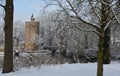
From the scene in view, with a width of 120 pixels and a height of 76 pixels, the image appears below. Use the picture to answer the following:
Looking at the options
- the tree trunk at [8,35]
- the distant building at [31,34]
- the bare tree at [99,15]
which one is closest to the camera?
the bare tree at [99,15]

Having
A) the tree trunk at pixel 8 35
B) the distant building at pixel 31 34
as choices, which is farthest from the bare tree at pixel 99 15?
the distant building at pixel 31 34

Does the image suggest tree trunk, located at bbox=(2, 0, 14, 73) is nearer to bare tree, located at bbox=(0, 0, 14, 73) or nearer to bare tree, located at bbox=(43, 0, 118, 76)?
bare tree, located at bbox=(0, 0, 14, 73)

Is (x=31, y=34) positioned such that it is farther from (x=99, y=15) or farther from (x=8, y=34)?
(x=99, y=15)

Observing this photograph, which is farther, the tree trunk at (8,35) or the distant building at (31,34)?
the distant building at (31,34)

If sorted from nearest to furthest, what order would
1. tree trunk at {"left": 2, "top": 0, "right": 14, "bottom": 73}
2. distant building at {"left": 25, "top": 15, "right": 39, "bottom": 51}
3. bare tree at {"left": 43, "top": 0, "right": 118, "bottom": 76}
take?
bare tree at {"left": 43, "top": 0, "right": 118, "bottom": 76}, tree trunk at {"left": 2, "top": 0, "right": 14, "bottom": 73}, distant building at {"left": 25, "top": 15, "right": 39, "bottom": 51}

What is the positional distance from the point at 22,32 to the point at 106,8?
84612 millimetres

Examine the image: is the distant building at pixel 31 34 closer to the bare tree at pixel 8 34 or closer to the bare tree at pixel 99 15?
the bare tree at pixel 8 34

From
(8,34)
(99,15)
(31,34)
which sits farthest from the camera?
(31,34)

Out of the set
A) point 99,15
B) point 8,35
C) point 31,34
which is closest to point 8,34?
point 8,35

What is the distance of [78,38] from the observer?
42.3 meters

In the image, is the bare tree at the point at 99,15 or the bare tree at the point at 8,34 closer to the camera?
the bare tree at the point at 99,15

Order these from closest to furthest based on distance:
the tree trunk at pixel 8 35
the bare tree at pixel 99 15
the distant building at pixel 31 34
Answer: the bare tree at pixel 99 15
the tree trunk at pixel 8 35
the distant building at pixel 31 34

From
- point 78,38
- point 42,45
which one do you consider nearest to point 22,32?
point 42,45

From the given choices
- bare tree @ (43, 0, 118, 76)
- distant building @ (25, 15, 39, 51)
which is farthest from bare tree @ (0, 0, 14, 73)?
distant building @ (25, 15, 39, 51)
